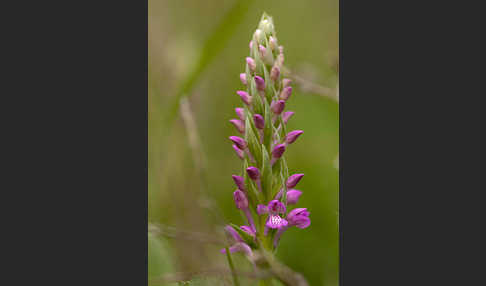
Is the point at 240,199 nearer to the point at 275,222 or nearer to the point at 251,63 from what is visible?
the point at 275,222

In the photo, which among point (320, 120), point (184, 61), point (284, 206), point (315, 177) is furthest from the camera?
point (320, 120)

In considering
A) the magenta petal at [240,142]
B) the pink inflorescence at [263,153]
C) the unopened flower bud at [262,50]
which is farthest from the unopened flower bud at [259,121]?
the unopened flower bud at [262,50]

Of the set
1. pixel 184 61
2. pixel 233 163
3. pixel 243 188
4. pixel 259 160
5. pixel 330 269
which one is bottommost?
pixel 330 269

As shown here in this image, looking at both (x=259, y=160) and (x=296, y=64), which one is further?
(x=296, y=64)

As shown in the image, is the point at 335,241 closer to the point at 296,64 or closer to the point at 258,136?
the point at 258,136

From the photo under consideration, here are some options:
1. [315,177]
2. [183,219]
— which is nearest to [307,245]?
[315,177]

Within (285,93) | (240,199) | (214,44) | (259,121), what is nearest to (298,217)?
(240,199)
